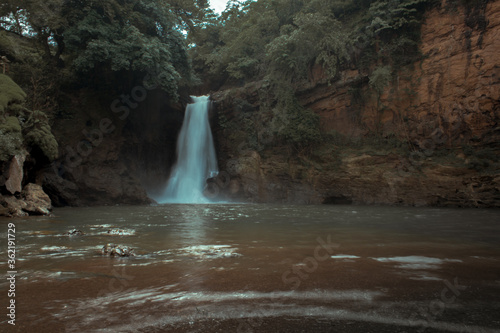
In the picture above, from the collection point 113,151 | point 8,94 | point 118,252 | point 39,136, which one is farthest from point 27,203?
point 113,151

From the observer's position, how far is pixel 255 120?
21.4 m

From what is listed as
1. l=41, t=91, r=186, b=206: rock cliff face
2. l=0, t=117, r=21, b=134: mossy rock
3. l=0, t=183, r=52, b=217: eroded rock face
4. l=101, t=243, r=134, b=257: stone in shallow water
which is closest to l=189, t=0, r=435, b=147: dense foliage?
l=41, t=91, r=186, b=206: rock cliff face

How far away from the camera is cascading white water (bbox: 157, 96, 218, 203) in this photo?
2225cm

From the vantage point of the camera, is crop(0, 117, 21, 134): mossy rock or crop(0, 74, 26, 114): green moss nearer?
crop(0, 117, 21, 134): mossy rock

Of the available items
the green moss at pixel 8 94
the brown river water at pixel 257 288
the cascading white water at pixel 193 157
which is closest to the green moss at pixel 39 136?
the green moss at pixel 8 94

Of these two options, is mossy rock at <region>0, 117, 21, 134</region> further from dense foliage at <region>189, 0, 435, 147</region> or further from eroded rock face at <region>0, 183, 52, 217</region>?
dense foliage at <region>189, 0, 435, 147</region>

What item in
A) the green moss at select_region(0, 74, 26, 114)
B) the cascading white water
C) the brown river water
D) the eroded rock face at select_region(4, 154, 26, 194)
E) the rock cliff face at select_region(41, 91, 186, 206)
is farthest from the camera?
the cascading white water

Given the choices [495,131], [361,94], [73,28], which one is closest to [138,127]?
[73,28]

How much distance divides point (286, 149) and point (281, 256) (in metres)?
16.4

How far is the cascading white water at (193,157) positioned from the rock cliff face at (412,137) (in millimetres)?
2053

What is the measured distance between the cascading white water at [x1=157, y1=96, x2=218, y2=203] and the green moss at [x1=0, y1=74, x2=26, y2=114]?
1214cm

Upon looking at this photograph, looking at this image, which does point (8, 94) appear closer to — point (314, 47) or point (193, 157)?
point (193, 157)

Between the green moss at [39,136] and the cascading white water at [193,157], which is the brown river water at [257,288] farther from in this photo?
the cascading white water at [193,157]

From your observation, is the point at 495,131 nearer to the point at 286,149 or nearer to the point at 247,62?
the point at 286,149
